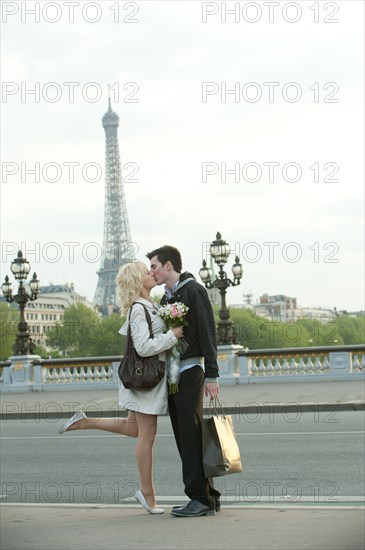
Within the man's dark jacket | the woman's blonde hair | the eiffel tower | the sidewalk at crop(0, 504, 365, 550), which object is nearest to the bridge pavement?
the sidewalk at crop(0, 504, 365, 550)

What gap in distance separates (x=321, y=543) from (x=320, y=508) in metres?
1.38

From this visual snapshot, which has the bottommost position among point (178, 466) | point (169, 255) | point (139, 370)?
point (178, 466)

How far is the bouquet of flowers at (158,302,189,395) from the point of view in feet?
25.1

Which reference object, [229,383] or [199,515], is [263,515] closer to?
[199,515]

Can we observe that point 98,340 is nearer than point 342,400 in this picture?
No

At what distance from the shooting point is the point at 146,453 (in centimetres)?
789

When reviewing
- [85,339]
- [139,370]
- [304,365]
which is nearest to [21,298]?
[304,365]

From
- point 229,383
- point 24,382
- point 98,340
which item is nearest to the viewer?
point 229,383

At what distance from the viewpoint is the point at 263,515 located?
25.1 feet

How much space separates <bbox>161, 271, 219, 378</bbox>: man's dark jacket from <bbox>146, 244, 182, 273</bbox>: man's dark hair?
17cm

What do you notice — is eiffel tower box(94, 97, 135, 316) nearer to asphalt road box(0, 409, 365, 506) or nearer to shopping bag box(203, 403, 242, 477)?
asphalt road box(0, 409, 365, 506)

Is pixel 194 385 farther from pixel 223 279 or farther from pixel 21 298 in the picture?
pixel 21 298

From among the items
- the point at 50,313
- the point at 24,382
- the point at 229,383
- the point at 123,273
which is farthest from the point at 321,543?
the point at 50,313

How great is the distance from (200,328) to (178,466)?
16.5 ft
